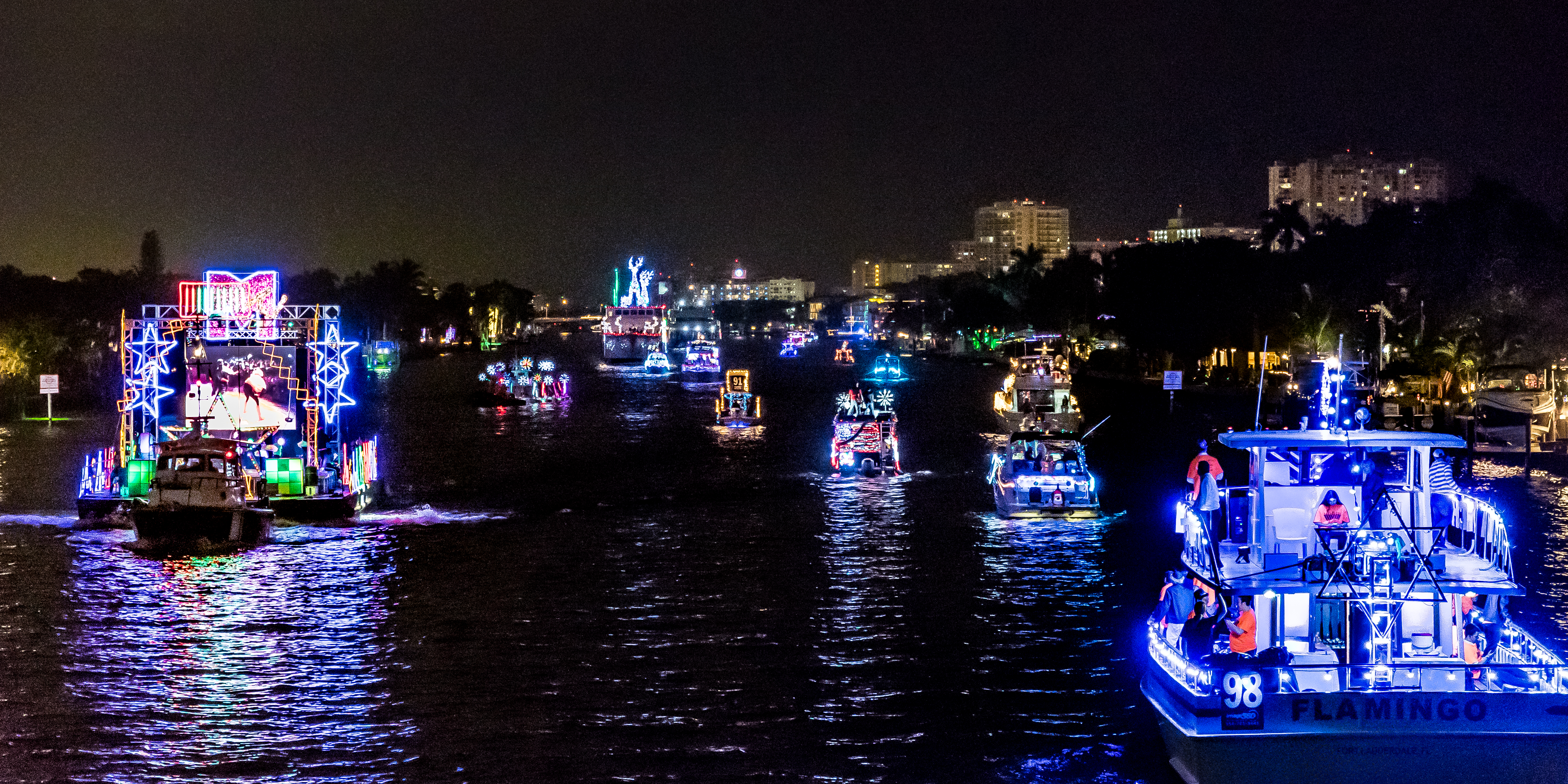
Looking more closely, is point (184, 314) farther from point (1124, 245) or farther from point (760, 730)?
point (1124, 245)

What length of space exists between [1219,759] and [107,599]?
74.0 ft

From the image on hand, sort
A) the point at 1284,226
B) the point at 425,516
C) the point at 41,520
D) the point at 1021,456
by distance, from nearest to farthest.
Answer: the point at 41,520
the point at 1021,456
the point at 425,516
the point at 1284,226

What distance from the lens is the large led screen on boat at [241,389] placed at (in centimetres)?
4056

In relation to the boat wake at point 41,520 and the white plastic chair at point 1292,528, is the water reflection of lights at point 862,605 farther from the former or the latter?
the boat wake at point 41,520

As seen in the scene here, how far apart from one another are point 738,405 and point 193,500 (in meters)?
49.4

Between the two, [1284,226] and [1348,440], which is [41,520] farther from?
[1284,226]

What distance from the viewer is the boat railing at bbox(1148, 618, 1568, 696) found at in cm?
1672

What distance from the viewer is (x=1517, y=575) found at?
109ft

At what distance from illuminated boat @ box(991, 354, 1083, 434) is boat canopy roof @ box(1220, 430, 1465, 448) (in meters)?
51.9

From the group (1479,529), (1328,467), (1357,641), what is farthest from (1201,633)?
(1479,529)

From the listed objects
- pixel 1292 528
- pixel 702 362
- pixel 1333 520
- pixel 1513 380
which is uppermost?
pixel 702 362

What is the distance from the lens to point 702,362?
14262 centimetres

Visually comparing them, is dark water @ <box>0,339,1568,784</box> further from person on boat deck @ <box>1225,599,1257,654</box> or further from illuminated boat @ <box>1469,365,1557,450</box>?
illuminated boat @ <box>1469,365,1557,450</box>

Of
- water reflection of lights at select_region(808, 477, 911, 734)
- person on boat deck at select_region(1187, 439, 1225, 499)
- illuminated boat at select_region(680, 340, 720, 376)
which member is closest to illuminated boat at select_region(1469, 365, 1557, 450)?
water reflection of lights at select_region(808, 477, 911, 734)
